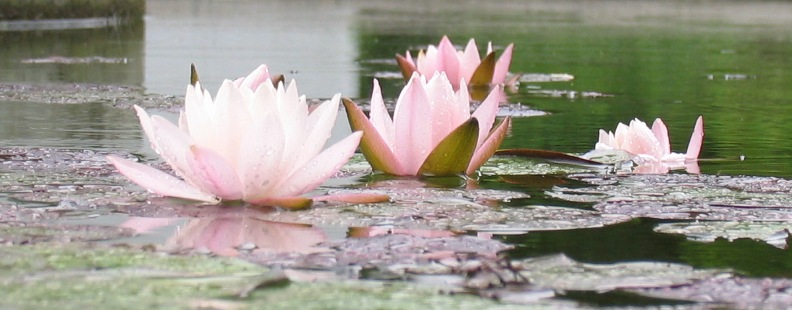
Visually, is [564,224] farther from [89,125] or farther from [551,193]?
[89,125]

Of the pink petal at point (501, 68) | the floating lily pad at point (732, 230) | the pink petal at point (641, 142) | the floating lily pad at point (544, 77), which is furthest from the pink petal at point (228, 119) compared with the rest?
the floating lily pad at point (544, 77)

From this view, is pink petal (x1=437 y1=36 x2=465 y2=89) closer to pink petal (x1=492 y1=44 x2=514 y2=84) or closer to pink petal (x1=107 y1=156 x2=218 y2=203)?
pink petal (x1=492 y1=44 x2=514 y2=84)

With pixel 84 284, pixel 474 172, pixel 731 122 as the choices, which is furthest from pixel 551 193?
pixel 731 122

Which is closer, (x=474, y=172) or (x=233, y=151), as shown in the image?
(x=233, y=151)

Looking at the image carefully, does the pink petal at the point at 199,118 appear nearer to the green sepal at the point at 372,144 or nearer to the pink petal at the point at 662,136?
the green sepal at the point at 372,144

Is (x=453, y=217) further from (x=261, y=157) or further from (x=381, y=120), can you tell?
(x=381, y=120)

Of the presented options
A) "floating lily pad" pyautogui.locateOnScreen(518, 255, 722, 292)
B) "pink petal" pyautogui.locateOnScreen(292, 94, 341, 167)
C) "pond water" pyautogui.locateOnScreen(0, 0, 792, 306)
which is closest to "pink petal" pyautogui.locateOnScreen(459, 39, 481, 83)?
"pond water" pyautogui.locateOnScreen(0, 0, 792, 306)
